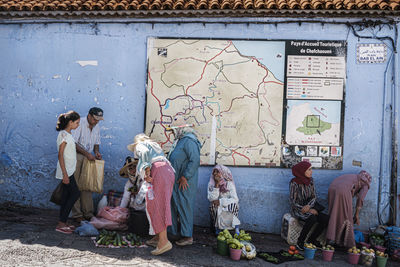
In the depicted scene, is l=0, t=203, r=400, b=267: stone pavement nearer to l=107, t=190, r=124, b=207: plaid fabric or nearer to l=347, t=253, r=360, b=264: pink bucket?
l=347, t=253, r=360, b=264: pink bucket

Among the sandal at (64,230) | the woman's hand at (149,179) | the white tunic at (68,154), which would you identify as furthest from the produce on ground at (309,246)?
the white tunic at (68,154)

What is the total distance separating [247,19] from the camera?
271 inches

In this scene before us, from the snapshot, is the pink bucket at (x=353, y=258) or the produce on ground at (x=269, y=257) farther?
the pink bucket at (x=353, y=258)

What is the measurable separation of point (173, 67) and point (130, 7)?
1.29 meters

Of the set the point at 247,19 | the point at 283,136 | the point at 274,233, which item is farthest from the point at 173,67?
the point at 274,233

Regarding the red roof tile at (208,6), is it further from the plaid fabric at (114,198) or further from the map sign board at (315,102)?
the plaid fabric at (114,198)

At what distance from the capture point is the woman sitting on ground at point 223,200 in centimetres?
636

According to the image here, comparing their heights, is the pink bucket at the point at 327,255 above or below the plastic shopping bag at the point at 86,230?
below

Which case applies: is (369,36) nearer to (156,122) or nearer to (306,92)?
(306,92)

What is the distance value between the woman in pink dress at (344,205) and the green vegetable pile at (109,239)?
322 centimetres

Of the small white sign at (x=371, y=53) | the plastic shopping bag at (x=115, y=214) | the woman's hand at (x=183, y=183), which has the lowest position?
the plastic shopping bag at (x=115, y=214)

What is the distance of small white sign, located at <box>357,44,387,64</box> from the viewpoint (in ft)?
22.2

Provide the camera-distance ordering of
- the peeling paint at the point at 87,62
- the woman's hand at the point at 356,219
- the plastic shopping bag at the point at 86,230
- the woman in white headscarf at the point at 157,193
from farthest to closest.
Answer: the peeling paint at the point at 87,62 → the woman's hand at the point at 356,219 → the plastic shopping bag at the point at 86,230 → the woman in white headscarf at the point at 157,193

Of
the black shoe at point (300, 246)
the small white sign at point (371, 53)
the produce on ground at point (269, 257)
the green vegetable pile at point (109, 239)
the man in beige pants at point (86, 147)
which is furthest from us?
the small white sign at point (371, 53)
